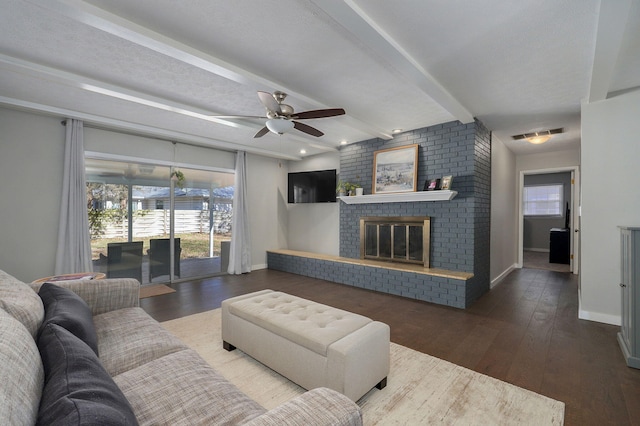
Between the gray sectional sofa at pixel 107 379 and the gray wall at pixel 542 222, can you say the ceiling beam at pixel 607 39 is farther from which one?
the gray wall at pixel 542 222

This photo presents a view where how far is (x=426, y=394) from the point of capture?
2002 millimetres

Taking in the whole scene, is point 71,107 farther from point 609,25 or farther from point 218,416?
point 609,25

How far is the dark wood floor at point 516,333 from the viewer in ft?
6.68

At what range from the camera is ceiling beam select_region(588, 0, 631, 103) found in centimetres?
180

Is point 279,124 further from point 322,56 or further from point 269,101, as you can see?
point 322,56

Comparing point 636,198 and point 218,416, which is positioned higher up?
point 636,198

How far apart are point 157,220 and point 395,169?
4329mm

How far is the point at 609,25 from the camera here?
1972 millimetres

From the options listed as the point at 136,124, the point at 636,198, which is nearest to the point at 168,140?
the point at 136,124

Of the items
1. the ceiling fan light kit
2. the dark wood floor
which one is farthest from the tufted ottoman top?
the ceiling fan light kit

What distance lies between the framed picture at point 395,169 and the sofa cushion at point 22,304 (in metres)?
4.35

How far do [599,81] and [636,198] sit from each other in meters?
1.38

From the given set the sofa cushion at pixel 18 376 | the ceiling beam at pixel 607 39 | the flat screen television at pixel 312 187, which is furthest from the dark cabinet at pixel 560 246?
the sofa cushion at pixel 18 376

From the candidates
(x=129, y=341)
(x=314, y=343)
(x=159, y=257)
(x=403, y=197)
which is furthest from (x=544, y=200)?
(x=129, y=341)
